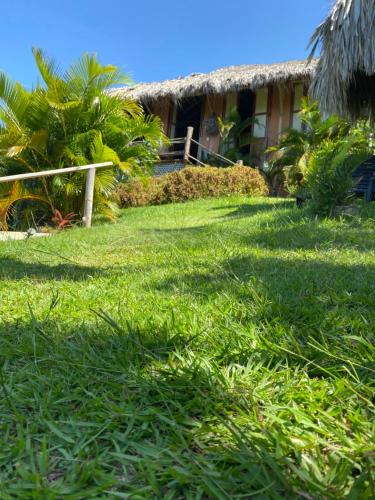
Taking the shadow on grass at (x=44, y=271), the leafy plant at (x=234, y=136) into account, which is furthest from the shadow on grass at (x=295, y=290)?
the leafy plant at (x=234, y=136)

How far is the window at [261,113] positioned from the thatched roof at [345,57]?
9.07 m

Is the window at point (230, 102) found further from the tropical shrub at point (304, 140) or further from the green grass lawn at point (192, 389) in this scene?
the green grass lawn at point (192, 389)

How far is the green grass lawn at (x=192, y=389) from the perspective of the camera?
762 millimetres

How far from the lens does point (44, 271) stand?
293cm

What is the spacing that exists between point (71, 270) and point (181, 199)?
8009mm

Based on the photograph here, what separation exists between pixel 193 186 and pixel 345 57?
546 centimetres

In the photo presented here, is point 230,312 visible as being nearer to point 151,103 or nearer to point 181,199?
point 181,199

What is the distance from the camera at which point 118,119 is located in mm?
8219

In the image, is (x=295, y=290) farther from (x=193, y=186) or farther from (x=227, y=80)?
(x=227, y=80)

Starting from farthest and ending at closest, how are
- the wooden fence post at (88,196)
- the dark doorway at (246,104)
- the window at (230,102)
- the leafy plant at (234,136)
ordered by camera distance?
the dark doorway at (246,104), the window at (230,102), the leafy plant at (234,136), the wooden fence post at (88,196)

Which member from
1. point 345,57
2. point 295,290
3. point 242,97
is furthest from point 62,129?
point 242,97

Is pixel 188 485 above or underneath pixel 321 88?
underneath

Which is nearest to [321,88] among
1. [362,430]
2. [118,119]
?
[118,119]

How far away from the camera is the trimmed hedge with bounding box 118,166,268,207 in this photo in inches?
418
